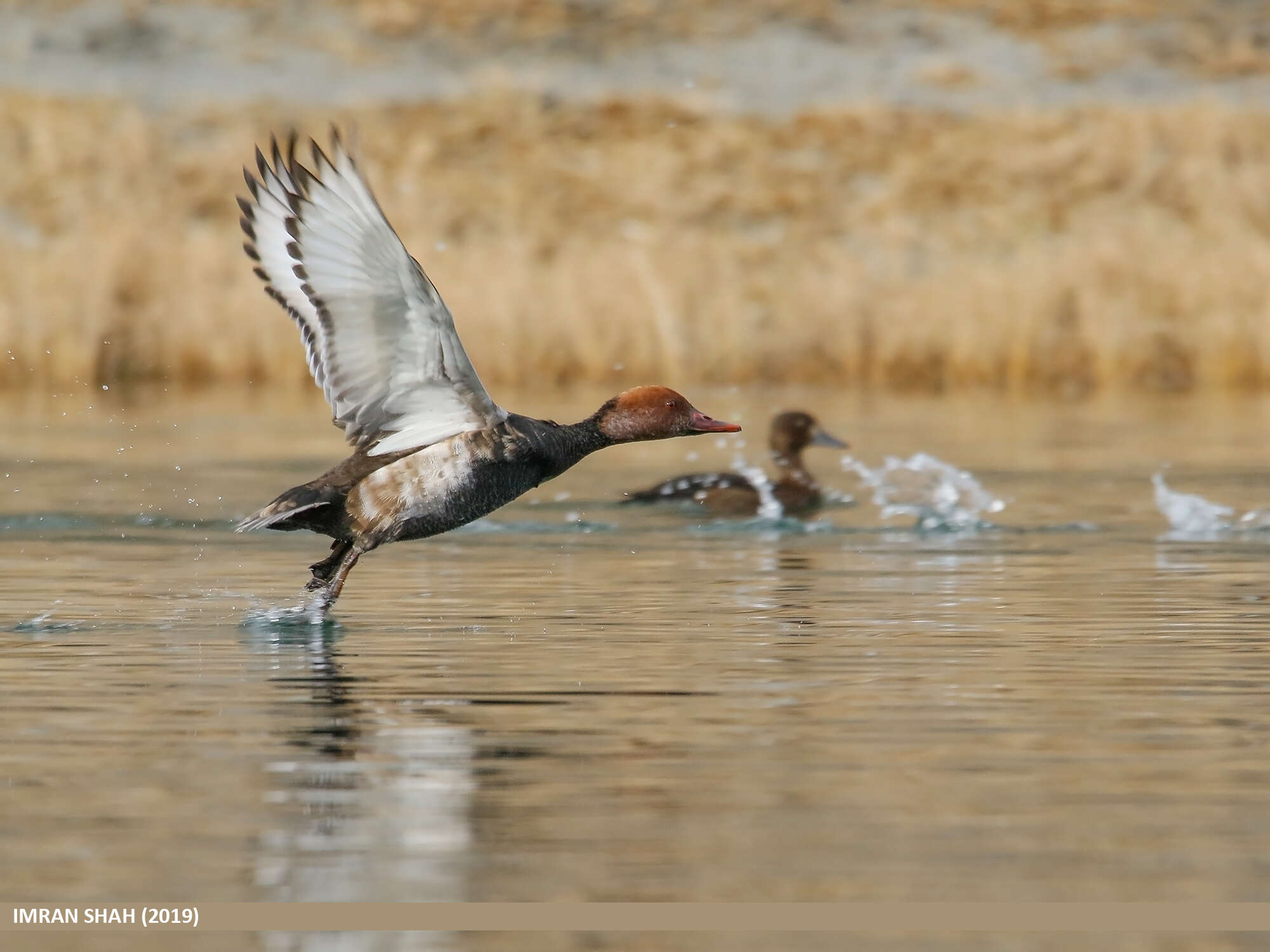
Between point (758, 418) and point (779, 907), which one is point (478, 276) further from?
point (779, 907)

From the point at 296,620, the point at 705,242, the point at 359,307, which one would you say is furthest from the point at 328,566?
the point at 705,242

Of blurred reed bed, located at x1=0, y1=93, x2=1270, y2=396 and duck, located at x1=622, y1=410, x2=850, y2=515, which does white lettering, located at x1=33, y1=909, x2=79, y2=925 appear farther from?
blurred reed bed, located at x1=0, y1=93, x2=1270, y2=396

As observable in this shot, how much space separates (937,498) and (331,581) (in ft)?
17.6

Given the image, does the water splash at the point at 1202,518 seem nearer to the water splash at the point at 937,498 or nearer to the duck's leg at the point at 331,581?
the water splash at the point at 937,498

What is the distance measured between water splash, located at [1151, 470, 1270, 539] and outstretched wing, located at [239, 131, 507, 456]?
5.17m

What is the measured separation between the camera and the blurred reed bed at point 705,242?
78.2 ft

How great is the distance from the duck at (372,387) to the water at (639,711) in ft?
1.47

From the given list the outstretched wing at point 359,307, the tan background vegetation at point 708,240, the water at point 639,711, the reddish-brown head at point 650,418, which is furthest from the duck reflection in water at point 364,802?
the tan background vegetation at point 708,240

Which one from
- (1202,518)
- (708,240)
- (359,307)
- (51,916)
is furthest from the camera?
(708,240)

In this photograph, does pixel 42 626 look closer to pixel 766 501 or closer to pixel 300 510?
pixel 300 510

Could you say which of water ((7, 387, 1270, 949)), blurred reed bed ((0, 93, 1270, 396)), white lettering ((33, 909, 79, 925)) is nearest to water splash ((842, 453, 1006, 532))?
water ((7, 387, 1270, 949))

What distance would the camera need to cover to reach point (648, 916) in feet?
16.5

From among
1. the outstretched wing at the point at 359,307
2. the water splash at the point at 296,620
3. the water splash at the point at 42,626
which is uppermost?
the outstretched wing at the point at 359,307

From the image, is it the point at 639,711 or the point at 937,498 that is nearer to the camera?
the point at 639,711
